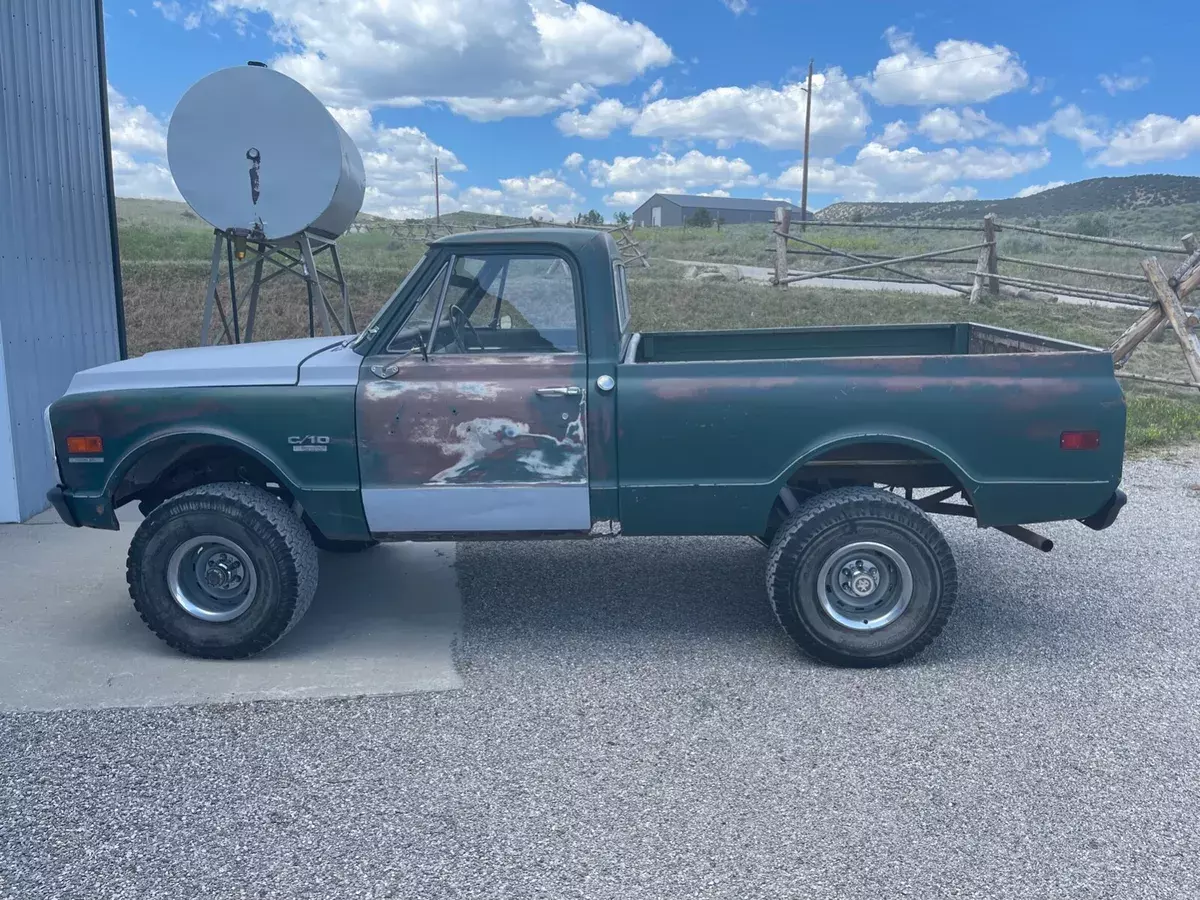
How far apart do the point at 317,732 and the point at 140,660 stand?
1.22 meters

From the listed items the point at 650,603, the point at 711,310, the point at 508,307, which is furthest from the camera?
the point at 711,310

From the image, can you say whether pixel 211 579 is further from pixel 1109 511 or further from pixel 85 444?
pixel 1109 511

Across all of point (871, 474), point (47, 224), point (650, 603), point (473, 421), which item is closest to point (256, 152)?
point (47, 224)

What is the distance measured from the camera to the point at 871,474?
4.68 metres

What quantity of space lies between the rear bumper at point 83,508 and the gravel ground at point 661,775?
37.9 inches

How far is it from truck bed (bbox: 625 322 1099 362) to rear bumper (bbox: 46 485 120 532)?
2.95 m

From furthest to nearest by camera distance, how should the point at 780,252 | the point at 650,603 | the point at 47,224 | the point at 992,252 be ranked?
1. the point at 780,252
2. the point at 992,252
3. the point at 47,224
4. the point at 650,603

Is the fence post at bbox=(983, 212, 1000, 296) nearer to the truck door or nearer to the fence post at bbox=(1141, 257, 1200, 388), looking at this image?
the fence post at bbox=(1141, 257, 1200, 388)

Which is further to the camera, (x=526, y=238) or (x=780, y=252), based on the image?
(x=780, y=252)

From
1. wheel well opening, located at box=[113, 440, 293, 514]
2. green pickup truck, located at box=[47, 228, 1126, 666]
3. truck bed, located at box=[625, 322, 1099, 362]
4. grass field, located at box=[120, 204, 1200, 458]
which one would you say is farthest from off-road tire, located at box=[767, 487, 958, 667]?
grass field, located at box=[120, 204, 1200, 458]

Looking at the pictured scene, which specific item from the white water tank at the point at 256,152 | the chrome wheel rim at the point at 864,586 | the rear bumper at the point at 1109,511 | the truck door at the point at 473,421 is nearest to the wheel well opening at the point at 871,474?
the chrome wheel rim at the point at 864,586

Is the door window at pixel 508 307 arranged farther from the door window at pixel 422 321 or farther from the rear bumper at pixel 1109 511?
the rear bumper at pixel 1109 511

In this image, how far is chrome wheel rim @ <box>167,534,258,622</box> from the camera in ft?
14.5

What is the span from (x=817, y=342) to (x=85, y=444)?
13.0ft
